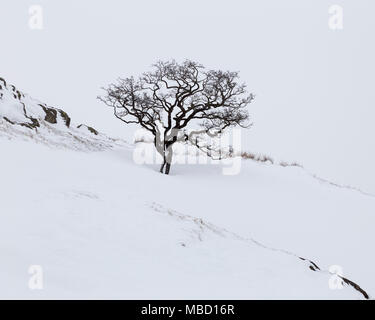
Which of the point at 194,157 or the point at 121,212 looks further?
the point at 194,157

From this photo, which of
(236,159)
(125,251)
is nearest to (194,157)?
(236,159)

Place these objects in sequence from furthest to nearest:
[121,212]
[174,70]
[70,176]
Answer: [174,70] < [70,176] < [121,212]

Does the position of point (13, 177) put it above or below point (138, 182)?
above

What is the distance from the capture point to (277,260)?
193 inches

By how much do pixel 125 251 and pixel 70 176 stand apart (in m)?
3.38

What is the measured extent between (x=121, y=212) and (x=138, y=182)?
224 inches

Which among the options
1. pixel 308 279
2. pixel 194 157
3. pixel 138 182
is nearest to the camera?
pixel 308 279

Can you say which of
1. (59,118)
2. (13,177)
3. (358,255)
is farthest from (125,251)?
(59,118)

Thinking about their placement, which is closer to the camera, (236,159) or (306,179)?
(306,179)

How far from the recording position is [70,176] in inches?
250

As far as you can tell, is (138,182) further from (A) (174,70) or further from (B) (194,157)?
(B) (194,157)

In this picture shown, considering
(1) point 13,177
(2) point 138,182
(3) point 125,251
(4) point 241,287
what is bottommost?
(2) point 138,182

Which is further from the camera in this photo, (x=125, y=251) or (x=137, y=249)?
(x=137, y=249)

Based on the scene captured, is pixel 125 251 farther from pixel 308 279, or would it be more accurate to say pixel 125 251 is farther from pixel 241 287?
pixel 308 279
